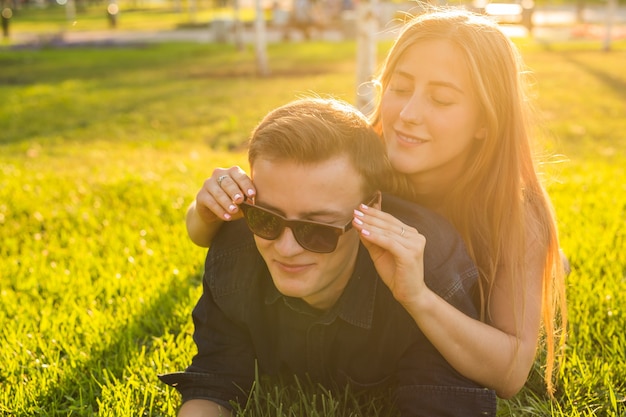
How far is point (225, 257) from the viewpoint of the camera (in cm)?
287

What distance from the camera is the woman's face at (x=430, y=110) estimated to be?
10.1 feet

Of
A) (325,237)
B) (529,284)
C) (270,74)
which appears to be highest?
(325,237)

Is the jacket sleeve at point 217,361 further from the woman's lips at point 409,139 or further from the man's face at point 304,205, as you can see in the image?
the woman's lips at point 409,139

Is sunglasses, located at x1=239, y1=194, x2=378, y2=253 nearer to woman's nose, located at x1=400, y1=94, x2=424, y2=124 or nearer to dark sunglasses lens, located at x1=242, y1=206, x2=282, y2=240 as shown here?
dark sunglasses lens, located at x1=242, y1=206, x2=282, y2=240

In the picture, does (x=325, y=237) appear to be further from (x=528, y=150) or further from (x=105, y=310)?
(x=105, y=310)

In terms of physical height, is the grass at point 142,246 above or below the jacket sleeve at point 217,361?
below

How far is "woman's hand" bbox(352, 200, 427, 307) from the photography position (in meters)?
2.33

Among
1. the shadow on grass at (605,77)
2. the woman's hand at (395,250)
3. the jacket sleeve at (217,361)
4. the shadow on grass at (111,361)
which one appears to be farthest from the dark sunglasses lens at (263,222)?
the shadow on grass at (605,77)

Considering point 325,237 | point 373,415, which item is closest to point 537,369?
point 373,415

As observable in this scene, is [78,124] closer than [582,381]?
No

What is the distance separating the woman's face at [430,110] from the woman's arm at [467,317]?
58 cm

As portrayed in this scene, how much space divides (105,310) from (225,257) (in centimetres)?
128

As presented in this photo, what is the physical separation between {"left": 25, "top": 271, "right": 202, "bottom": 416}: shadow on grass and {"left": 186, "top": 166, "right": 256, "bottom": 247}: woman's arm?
→ 794 millimetres

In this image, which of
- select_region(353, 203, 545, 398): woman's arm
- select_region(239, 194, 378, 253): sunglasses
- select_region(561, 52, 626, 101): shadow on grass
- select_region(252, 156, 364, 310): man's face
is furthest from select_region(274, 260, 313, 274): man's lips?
select_region(561, 52, 626, 101): shadow on grass
